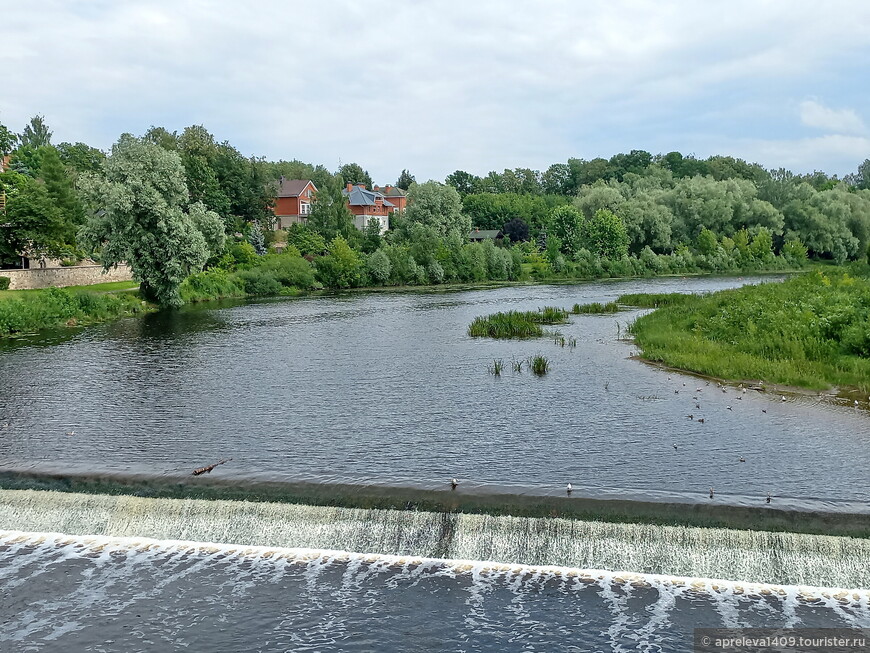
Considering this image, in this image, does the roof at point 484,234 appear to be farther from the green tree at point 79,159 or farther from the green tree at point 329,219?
the green tree at point 79,159

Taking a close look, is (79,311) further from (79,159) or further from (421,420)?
(79,159)

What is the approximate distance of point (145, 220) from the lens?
5216 centimetres

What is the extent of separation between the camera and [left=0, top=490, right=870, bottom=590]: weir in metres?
13.0

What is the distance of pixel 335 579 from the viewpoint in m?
13.3

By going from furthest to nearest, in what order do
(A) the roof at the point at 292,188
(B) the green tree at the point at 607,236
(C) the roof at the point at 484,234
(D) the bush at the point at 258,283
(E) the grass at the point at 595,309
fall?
(C) the roof at the point at 484,234 → (A) the roof at the point at 292,188 → (B) the green tree at the point at 607,236 → (D) the bush at the point at 258,283 → (E) the grass at the point at 595,309

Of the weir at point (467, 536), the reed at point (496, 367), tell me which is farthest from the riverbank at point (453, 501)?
the reed at point (496, 367)

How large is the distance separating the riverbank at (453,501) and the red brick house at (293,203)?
107769 millimetres

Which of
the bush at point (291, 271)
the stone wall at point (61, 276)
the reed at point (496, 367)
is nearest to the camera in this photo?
the reed at point (496, 367)

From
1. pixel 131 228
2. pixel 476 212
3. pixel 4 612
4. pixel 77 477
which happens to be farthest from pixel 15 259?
pixel 476 212

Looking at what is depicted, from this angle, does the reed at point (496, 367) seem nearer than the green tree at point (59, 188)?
Yes

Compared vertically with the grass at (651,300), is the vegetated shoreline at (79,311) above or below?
above

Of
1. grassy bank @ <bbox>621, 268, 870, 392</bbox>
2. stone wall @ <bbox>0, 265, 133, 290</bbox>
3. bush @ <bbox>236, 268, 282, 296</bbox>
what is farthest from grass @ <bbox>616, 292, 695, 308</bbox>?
stone wall @ <bbox>0, 265, 133, 290</bbox>

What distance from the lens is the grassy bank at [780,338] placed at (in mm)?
25406

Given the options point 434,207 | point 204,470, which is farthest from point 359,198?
point 204,470
